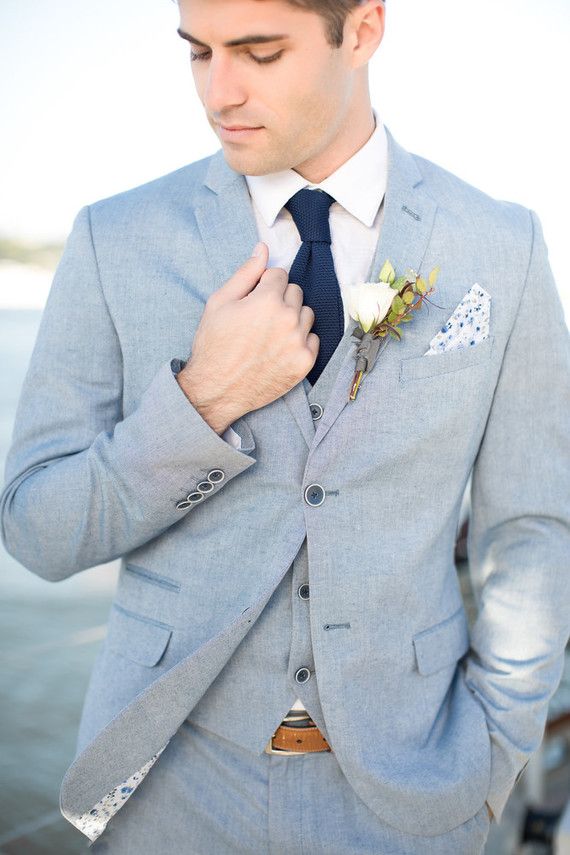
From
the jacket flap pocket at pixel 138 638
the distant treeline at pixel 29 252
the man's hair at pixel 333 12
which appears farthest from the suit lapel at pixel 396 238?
the distant treeline at pixel 29 252

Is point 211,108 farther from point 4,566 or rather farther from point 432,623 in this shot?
point 4,566

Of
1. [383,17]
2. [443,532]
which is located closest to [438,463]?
[443,532]

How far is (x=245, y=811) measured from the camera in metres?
1.51

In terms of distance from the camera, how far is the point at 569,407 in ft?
5.57

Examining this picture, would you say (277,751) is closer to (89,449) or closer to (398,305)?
(89,449)

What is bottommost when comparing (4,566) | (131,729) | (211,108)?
(4,566)

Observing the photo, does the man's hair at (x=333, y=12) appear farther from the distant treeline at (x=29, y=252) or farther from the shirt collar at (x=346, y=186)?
the distant treeline at (x=29, y=252)

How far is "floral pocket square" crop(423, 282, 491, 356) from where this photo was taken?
62.3 inches

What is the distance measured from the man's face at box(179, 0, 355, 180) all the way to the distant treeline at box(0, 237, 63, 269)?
36.2 ft

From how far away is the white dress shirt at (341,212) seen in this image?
5.28ft

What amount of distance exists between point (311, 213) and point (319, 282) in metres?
0.13

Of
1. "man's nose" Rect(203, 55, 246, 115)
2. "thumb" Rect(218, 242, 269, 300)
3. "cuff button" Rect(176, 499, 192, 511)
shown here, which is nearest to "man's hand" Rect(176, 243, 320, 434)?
"thumb" Rect(218, 242, 269, 300)

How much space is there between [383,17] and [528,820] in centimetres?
235

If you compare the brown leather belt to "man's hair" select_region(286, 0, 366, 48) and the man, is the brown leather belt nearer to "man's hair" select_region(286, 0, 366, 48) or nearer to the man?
the man
